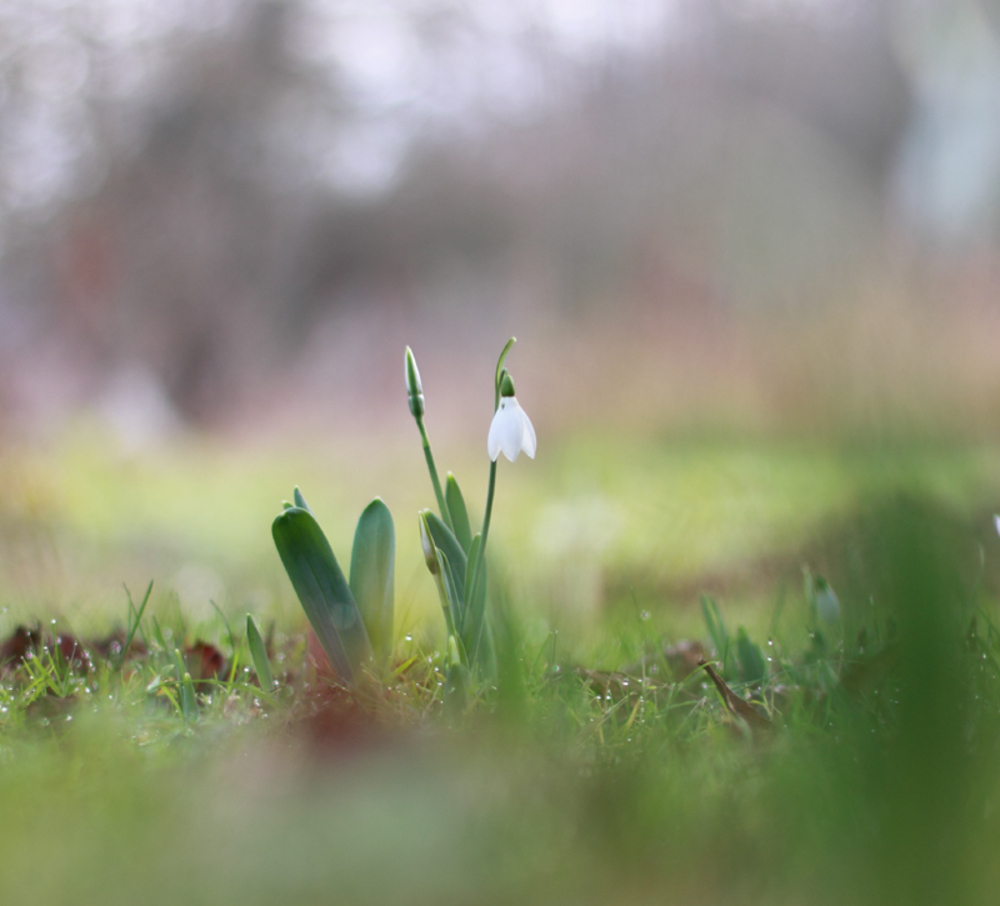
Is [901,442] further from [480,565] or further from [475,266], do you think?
[475,266]

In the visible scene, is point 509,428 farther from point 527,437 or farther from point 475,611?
point 475,611

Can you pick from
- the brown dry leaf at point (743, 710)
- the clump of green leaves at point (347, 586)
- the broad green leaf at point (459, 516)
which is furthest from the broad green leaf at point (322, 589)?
the brown dry leaf at point (743, 710)

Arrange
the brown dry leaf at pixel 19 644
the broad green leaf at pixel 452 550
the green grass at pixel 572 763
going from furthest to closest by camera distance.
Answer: the brown dry leaf at pixel 19 644, the broad green leaf at pixel 452 550, the green grass at pixel 572 763

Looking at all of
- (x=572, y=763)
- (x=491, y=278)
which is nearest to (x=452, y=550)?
(x=572, y=763)

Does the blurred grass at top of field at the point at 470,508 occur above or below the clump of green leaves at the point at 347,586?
above

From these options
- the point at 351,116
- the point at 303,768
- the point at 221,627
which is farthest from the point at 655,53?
the point at 303,768

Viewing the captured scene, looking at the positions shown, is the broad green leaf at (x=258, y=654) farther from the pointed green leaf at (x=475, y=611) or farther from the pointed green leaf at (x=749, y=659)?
the pointed green leaf at (x=749, y=659)
